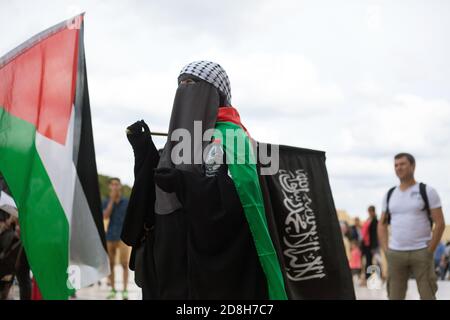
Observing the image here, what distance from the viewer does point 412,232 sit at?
7.33 meters

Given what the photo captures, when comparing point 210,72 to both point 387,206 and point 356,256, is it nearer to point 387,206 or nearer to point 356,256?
point 387,206

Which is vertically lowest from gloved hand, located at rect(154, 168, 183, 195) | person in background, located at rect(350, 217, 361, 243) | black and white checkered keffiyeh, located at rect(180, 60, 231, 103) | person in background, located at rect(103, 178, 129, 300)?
gloved hand, located at rect(154, 168, 183, 195)

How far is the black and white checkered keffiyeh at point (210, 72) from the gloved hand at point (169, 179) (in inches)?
28.1

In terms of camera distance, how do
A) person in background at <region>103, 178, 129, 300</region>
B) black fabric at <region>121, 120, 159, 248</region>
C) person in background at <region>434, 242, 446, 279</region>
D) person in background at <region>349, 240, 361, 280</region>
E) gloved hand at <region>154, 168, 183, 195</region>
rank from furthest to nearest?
person in background at <region>434, 242, 446, 279</region> < person in background at <region>349, 240, 361, 280</region> < person in background at <region>103, 178, 129, 300</region> < black fabric at <region>121, 120, 159, 248</region> < gloved hand at <region>154, 168, 183, 195</region>

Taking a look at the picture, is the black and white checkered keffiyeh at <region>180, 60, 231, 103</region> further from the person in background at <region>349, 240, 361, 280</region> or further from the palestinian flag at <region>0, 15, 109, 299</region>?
the person in background at <region>349, 240, 361, 280</region>

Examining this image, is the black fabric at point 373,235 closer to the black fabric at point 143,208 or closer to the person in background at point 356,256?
the person in background at point 356,256

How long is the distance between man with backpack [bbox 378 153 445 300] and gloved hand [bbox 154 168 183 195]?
12.7 ft

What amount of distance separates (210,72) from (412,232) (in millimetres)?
3621

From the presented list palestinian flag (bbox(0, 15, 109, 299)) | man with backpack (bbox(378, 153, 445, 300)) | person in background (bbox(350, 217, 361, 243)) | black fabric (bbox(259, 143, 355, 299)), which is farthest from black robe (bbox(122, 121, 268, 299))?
person in background (bbox(350, 217, 361, 243))

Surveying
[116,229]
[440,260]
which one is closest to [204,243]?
[116,229]

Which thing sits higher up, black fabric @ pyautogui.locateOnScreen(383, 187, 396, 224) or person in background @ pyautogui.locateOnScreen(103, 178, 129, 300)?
person in background @ pyautogui.locateOnScreen(103, 178, 129, 300)

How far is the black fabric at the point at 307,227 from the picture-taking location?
491 cm

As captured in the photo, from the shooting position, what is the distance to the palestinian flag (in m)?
5.79
